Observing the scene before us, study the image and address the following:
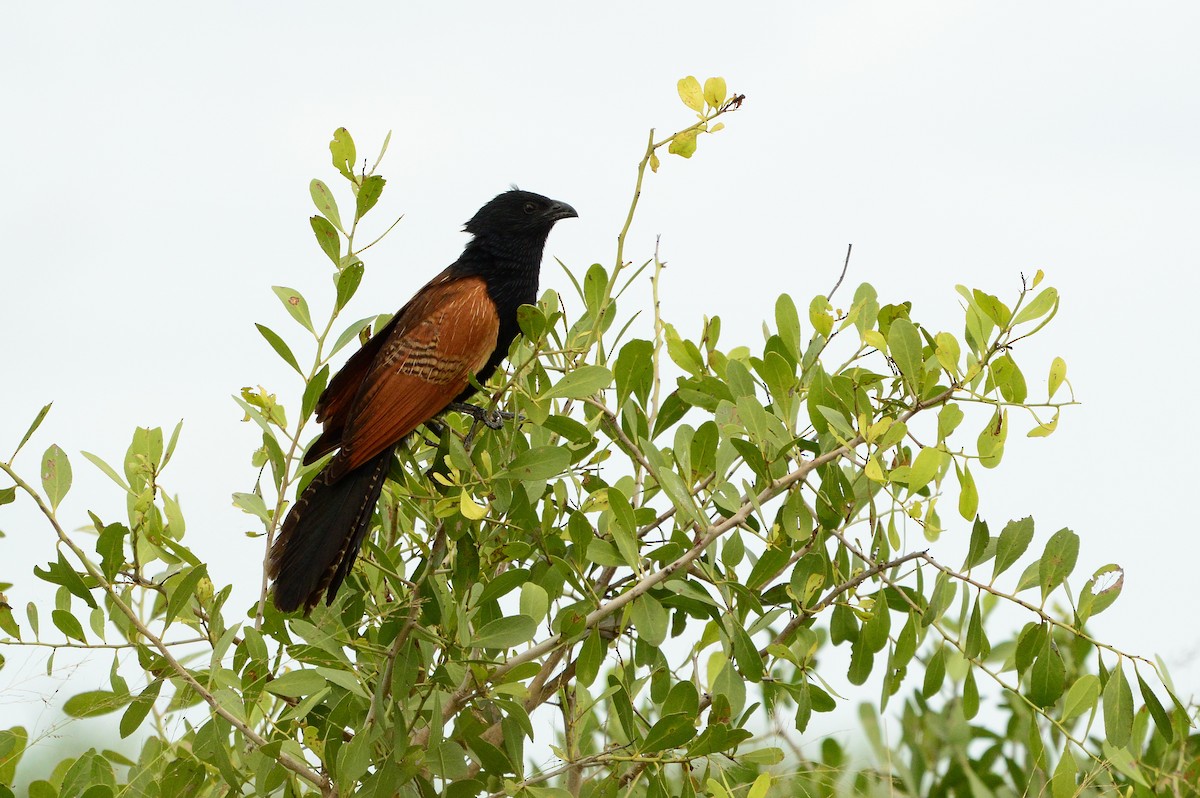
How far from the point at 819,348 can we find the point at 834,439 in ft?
0.80

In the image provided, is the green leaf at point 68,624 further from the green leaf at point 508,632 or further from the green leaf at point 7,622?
the green leaf at point 508,632

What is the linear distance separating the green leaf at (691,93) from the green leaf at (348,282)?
659mm

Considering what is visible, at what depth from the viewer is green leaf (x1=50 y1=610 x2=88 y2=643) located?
2.06 metres

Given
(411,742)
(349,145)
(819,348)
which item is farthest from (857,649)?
(349,145)

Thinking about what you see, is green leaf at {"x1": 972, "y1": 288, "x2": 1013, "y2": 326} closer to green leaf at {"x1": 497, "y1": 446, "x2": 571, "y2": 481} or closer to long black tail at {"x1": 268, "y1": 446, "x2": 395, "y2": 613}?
green leaf at {"x1": 497, "y1": 446, "x2": 571, "y2": 481}

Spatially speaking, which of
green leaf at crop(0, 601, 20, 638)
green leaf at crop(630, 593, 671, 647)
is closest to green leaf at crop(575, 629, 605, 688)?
green leaf at crop(630, 593, 671, 647)

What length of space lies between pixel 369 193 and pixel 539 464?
66 centimetres

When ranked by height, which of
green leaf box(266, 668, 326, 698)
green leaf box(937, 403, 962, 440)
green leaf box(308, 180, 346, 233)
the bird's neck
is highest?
the bird's neck

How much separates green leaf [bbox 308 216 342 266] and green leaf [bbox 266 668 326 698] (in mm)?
760

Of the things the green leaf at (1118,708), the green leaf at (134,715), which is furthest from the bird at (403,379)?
the green leaf at (1118,708)

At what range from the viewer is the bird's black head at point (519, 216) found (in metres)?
3.28

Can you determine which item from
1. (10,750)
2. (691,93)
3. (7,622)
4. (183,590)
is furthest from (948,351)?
(10,750)

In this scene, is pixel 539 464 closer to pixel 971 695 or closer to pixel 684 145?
pixel 684 145

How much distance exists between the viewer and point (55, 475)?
6.54 ft
